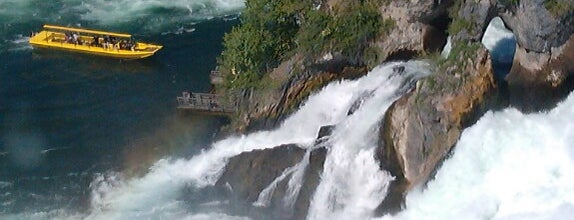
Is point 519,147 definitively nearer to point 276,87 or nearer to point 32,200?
point 276,87

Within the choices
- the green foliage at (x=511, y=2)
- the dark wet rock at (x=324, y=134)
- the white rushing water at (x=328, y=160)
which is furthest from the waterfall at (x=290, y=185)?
the green foliage at (x=511, y=2)

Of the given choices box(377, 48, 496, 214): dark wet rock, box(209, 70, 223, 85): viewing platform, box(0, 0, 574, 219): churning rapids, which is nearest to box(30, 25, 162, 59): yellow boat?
box(209, 70, 223, 85): viewing platform

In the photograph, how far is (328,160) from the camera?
42062 millimetres

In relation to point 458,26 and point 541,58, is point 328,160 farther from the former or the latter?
point 541,58

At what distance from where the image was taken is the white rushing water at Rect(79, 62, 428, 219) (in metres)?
41.1

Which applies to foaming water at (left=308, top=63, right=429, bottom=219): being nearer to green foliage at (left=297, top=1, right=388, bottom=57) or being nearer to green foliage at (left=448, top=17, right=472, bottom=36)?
green foliage at (left=448, top=17, right=472, bottom=36)

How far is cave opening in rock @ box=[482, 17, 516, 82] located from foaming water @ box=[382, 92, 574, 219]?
3738mm

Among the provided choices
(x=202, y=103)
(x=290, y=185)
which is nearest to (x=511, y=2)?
(x=290, y=185)

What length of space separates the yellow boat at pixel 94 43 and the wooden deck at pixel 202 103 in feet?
30.2

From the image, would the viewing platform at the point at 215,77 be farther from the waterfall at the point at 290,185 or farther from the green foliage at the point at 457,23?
the green foliage at the point at 457,23

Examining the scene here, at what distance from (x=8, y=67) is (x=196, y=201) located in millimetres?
23095

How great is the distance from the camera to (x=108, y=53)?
62.0m

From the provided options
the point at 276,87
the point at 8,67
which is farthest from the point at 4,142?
the point at 276,87

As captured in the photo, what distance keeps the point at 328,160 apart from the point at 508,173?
8.77 meters
